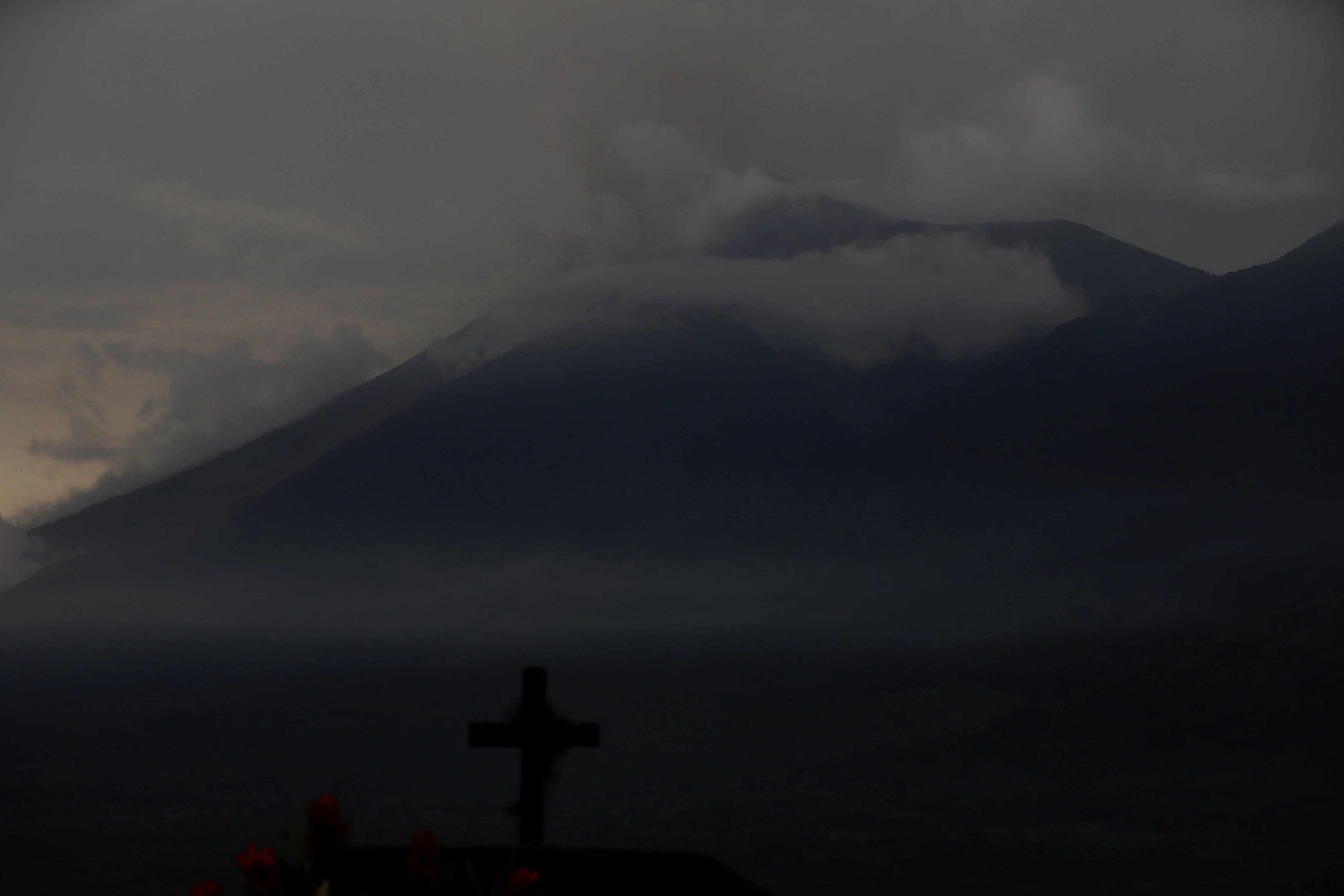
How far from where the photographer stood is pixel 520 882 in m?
4.32

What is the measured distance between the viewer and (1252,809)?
161250 mm

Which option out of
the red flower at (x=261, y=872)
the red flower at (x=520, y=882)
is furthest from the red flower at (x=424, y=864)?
the red flower at (x=261, y=872)

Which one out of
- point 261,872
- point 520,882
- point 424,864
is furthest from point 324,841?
point 520,882

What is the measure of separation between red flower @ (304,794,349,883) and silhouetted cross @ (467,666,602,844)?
382 cm

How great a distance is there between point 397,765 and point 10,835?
52706 millimetres

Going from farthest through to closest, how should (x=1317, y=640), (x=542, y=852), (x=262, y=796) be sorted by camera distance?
(x=1317, y=640) < (x=262, y=796) < (x=542, y=852)

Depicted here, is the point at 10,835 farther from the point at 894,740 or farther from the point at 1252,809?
the point at 1252,809

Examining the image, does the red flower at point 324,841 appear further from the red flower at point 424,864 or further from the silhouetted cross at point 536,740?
the silhouetted cross at point 536,740

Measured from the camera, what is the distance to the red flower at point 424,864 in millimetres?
4309

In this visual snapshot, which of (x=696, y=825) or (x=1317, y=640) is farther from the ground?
(x=1317, y=640)

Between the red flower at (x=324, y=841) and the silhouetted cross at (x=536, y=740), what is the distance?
382 cm

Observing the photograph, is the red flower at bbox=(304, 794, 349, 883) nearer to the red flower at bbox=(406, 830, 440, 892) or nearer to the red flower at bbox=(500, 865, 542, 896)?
the red flower at bbox=(406, 830, 440, 892)

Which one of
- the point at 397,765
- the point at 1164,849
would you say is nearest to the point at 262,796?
the point at 397,765

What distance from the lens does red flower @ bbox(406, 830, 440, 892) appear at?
4309mm
